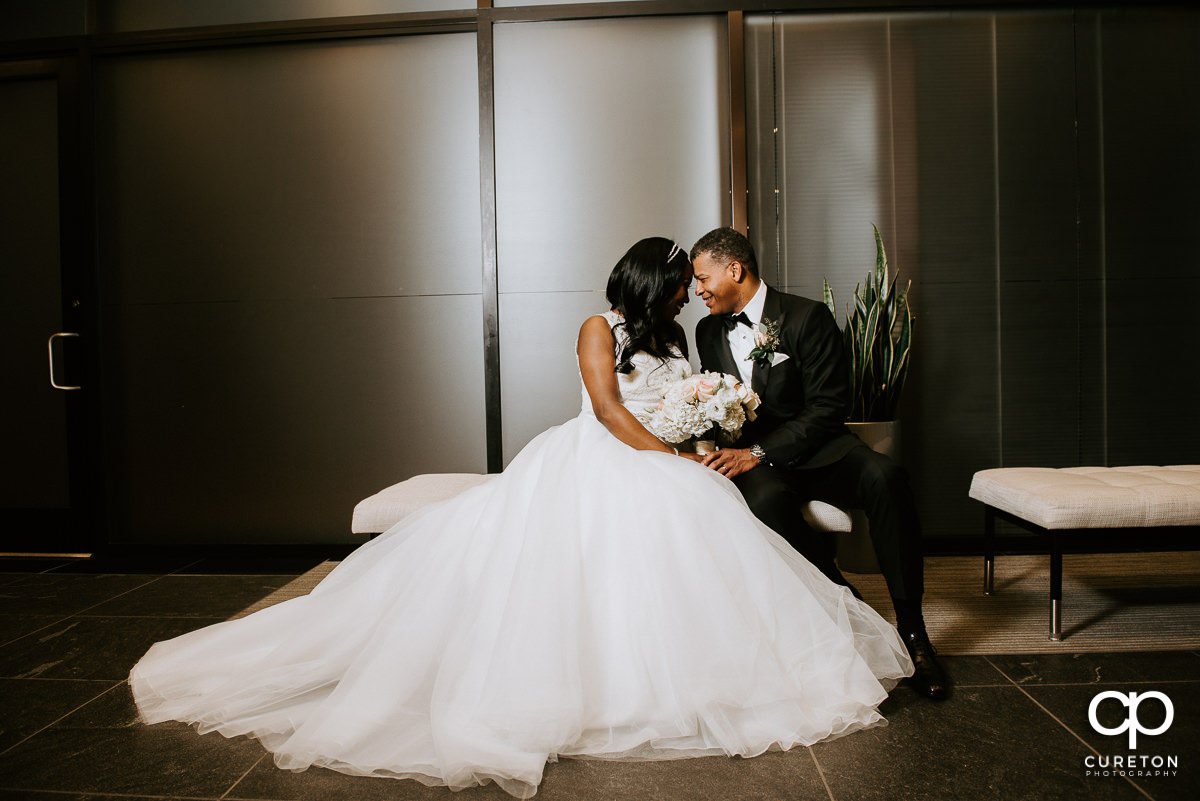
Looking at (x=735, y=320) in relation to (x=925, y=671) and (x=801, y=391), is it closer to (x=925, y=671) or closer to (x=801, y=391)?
(x=801, y=391)

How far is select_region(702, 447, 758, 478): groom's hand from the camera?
2.22 m

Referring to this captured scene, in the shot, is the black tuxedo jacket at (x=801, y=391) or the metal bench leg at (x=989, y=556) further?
the metal bench leg at (x=989, y=556)

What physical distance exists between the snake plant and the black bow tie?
87 centimetres

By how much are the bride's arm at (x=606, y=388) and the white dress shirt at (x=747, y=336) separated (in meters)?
0.52

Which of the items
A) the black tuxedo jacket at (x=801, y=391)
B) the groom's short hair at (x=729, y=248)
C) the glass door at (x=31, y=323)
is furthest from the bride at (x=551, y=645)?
the glass door at (x=31, y=323)

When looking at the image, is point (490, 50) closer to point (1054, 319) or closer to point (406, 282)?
point (406, 282)

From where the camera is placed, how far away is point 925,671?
1.94m

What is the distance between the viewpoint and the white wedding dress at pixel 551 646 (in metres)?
1.54

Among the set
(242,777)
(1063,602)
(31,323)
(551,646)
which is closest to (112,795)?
(242,777)

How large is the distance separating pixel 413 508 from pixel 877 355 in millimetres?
2175

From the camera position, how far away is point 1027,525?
2.38m

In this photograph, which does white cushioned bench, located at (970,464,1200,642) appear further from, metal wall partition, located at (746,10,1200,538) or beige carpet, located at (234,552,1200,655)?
metal wall partition, located at (746,10,1200,538)

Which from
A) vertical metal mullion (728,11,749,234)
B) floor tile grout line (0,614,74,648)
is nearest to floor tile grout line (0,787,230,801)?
floor tile grout line (0,614,74,648)

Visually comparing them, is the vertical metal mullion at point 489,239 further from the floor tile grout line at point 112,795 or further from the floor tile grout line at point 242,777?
the floor tile grout line at point 112,795
